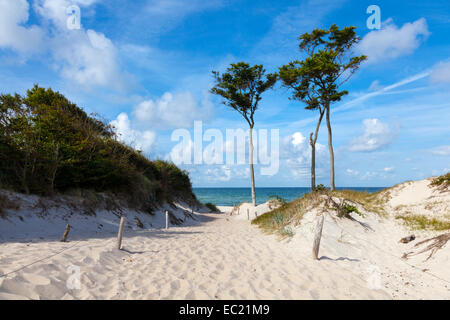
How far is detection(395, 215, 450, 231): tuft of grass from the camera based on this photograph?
972 cm

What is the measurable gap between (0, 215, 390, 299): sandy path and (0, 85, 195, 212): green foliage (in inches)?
194

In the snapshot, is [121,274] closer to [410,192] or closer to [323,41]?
[410,192]

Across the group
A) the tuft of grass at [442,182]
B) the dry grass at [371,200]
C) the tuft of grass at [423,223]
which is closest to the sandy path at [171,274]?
the tuft of grass at [423,223]

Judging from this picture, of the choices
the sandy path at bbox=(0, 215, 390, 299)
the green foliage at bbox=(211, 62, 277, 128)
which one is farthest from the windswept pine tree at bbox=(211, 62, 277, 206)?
the sandy path at bbox=(0, 215, 390, 299)

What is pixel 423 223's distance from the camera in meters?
10.5

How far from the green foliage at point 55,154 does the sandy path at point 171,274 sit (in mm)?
4935

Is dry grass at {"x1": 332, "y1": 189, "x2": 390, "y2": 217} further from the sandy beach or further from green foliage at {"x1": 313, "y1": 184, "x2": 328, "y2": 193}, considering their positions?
the sandy beach

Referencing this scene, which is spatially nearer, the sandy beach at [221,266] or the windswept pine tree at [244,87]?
the sandy beach at [221,266]

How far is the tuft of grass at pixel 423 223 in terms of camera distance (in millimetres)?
9724

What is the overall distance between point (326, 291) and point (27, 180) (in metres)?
12.3

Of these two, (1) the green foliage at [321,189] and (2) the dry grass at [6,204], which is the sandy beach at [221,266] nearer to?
(2) the dry grass at [6,204]

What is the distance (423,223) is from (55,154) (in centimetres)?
1716

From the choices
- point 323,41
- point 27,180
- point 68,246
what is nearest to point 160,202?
point 27,180

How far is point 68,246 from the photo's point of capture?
7.23 m
